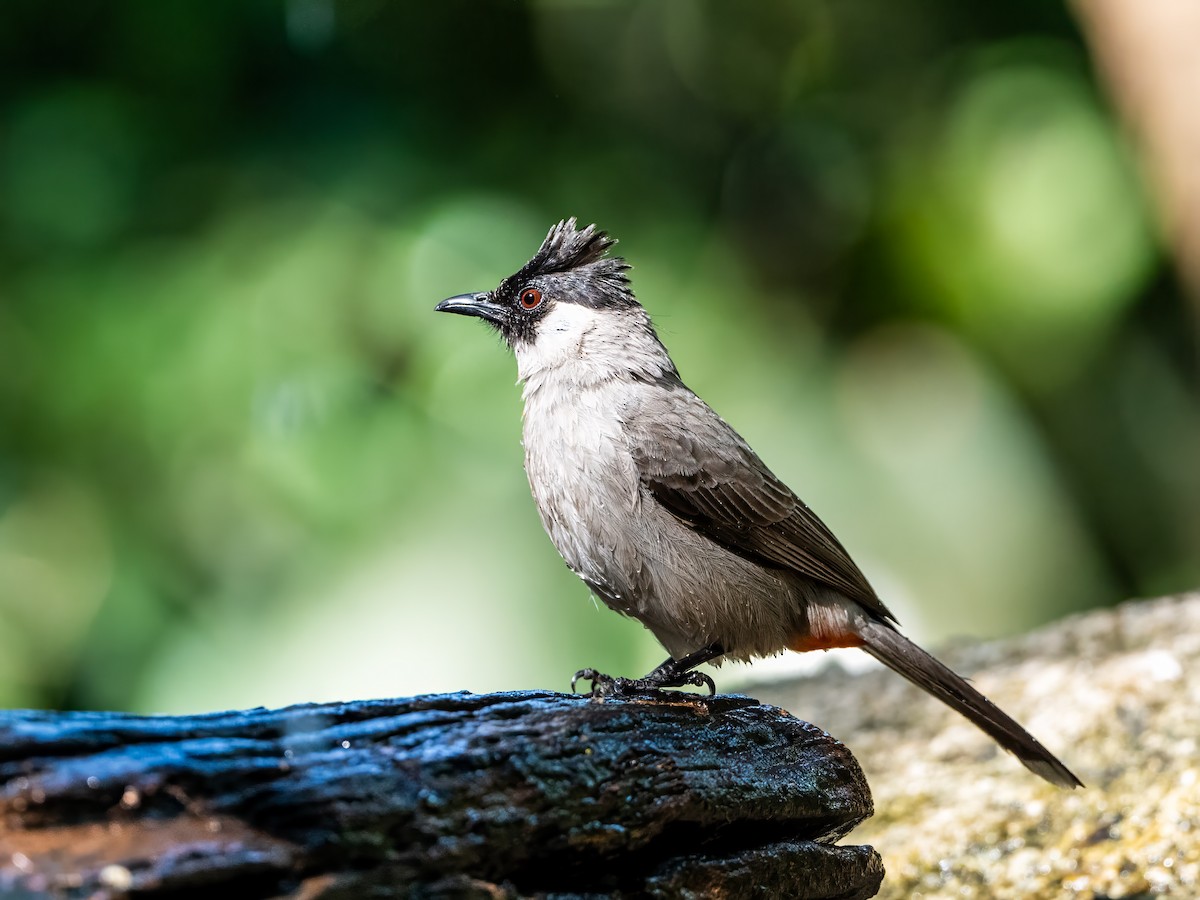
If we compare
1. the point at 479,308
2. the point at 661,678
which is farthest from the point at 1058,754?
the point at 479,308

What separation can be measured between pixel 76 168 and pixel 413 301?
1794mm

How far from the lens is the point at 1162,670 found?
15.5ft

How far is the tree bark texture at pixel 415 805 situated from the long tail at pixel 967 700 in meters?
0.90

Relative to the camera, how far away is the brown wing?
372 cm

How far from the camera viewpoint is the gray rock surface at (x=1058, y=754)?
3734mm

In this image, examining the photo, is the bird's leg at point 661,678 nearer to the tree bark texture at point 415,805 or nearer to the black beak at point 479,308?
the tree bark texture at point 415,805

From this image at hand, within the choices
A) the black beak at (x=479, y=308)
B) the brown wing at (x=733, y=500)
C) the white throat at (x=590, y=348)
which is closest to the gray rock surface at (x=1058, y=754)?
the brown wing at (x=733, y=500)

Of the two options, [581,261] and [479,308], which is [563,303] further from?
[479,308]

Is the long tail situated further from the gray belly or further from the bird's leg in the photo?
the bird's leg

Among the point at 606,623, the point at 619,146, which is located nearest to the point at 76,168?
the point at 619,146

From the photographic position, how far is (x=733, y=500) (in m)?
3.84

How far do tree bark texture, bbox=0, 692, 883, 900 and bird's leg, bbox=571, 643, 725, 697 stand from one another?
24 centimetres

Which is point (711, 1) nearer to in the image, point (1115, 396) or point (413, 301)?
point (413, 301)

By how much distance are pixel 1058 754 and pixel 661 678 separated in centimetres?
175
